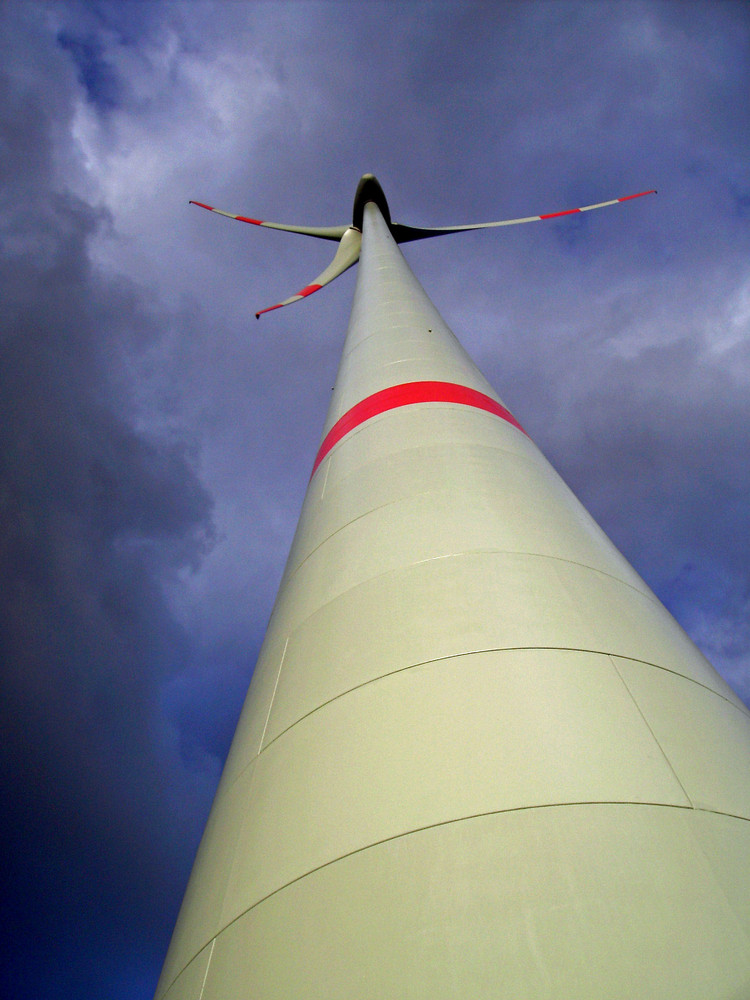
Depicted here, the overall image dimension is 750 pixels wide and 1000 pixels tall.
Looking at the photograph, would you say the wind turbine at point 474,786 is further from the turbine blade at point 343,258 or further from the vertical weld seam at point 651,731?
the turbine blade at point 343,258

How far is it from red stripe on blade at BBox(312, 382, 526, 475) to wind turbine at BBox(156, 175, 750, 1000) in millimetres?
1812

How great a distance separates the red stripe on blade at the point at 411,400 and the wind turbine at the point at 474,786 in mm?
1812

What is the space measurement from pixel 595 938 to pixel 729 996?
372mm

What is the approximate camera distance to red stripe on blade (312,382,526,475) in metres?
6.09

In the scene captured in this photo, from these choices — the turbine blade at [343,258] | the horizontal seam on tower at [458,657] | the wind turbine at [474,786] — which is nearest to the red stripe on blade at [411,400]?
the wind turbine at [474,786]

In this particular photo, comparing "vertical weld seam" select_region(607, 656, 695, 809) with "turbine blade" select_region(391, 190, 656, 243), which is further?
"turbine blade" select_region(391, 190, 656, 243)

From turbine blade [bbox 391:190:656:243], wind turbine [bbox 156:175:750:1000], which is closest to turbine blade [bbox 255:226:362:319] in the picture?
turbine blade [bbox 391:190:656:243]

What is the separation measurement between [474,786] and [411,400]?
432 centimetres

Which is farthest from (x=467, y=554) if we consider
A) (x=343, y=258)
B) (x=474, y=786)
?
(x=343, y=258)

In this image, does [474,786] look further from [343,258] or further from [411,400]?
[343,258]

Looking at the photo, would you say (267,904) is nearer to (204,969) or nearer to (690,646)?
(204,969)

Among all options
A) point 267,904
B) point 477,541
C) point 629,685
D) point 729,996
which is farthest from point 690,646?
point 267,904

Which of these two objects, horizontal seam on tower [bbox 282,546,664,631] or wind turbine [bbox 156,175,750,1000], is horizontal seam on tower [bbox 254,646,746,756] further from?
horizontal seam on tower [bbox 282,546,664,631]

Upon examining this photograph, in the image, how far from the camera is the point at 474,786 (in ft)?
7.55
